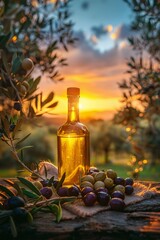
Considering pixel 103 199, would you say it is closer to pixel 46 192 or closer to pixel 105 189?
pixel 105 189

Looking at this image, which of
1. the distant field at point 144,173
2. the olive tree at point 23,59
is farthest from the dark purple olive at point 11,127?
the distant field at point 144,173

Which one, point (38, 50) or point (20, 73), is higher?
point (38, 50)

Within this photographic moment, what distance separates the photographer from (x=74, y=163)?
80.0 inches

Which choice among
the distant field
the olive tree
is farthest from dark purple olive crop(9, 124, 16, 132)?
the distant field

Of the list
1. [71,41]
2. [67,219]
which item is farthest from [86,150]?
[71,41]

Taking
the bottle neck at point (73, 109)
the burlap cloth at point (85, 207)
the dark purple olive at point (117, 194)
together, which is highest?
the bottle neck at point (73, 109)

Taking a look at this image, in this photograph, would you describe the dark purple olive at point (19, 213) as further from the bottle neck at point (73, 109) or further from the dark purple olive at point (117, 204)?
the bottle neck at point (73, 109)

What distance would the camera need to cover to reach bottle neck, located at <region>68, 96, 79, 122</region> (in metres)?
2.06

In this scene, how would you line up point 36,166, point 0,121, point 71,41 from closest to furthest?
1. point 0,121
2. point 36,166
3. point 71,41

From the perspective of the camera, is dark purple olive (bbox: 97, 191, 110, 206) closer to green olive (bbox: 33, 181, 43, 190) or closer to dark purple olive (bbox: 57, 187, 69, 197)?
dark purple olive (bbox: 57, 187, 69, 197)

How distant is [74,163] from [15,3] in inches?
62.0

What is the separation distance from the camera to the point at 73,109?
2.08m

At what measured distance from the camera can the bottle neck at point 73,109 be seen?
6.76 ft

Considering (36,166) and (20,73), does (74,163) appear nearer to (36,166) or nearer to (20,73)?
(36,166)
